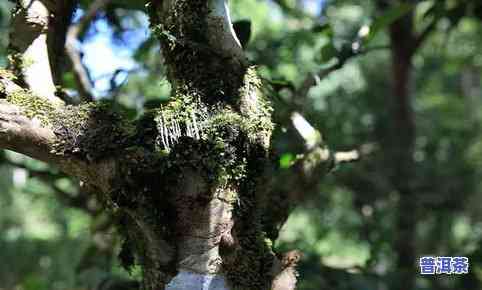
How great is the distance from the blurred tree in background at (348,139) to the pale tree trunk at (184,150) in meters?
0.22

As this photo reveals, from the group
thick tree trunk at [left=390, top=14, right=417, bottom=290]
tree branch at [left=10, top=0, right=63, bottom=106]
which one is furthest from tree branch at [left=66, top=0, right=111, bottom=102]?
thick tree trunk at [left=390, top=14, right=417, bottom=290]

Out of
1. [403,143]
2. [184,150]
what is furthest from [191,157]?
[403,143]

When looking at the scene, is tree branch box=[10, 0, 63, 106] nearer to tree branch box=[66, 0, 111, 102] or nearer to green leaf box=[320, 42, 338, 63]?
tree branch box=[66, 0, 111, 102]

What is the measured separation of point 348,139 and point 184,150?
13.9 feet

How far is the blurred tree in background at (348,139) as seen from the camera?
253 cm

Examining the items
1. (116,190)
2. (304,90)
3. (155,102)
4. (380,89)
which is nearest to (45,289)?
(155,102)

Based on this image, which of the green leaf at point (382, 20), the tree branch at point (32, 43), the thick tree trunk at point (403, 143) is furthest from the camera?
the thick tree trunk at point (403, 143)

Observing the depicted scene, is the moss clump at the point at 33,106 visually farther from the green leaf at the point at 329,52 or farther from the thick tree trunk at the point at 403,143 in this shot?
the thick tree trunk at the point at 403,143

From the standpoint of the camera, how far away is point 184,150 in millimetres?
1376

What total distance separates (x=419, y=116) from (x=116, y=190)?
22.8 feet

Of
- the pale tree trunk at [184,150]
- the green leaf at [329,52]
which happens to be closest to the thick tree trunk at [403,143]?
the green leaf at [329,52]

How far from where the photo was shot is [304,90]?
7.10 ft

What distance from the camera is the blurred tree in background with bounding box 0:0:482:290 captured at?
2.53 m

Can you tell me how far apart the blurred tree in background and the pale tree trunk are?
0.71 ft
